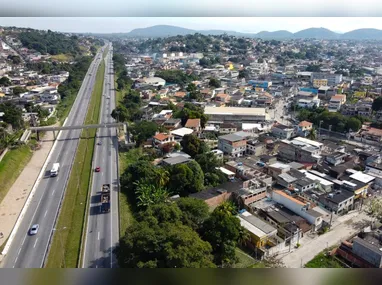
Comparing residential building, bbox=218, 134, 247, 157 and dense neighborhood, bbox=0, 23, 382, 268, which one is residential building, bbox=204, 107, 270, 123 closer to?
dense neighborhood, bbox=0, 23, 382, 268

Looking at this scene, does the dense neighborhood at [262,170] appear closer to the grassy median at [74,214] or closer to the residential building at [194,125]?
the residential building at [194,125]

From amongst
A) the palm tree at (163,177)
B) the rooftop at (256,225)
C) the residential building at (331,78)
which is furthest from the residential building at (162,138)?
the residential building at (331,78)

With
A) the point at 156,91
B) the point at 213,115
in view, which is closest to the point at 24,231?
the point at 213,115

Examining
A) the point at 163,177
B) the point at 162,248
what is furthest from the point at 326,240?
the point at 163,177

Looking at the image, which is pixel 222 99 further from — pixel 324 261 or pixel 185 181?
pixel 324 261

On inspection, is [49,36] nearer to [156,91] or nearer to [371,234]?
[156,91]

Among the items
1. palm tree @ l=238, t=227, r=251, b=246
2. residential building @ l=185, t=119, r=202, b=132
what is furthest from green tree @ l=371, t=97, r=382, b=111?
palm tree @ l=238, t=227, r=251, b=246
